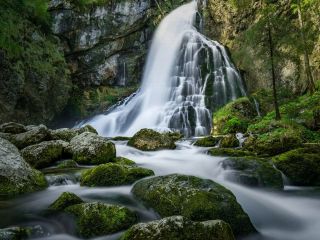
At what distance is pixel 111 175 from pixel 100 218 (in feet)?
8.48

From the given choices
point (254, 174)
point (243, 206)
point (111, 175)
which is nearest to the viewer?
point (243, 206)

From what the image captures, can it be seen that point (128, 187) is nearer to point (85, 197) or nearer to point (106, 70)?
point (85, 197)

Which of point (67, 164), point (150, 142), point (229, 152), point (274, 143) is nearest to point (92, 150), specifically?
point (67, 164)

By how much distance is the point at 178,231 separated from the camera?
4895mm

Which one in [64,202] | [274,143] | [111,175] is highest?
[274,143]

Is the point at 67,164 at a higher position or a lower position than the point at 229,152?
lower

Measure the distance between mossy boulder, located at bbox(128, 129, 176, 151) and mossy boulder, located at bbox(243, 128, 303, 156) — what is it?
319cm

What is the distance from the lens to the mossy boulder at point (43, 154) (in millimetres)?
10883

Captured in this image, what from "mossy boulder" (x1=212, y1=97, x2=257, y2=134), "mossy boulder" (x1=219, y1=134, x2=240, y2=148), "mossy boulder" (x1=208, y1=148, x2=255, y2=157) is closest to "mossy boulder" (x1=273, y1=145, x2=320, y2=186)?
"mossy boulder" (x1=208, y1=148, x2=255, y2=157)

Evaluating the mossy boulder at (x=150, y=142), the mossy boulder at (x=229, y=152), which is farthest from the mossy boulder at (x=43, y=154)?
the mossy boulder at (x=229, y=152)

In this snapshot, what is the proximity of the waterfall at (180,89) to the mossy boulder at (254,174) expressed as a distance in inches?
498

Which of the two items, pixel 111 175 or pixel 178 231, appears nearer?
pixel 178 231

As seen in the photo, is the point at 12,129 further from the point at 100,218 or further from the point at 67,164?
the point at 100,218

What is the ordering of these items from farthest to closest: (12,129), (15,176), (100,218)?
(12,129), (15,176), (100,218)
